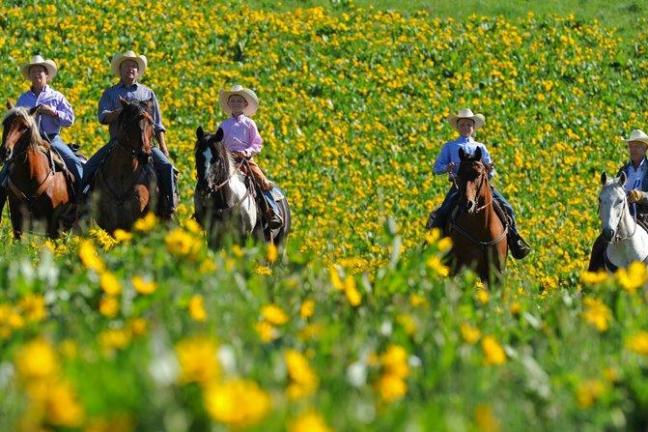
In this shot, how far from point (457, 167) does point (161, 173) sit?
3.37 m

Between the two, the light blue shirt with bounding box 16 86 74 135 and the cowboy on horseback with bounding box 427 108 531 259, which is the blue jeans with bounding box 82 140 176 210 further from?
the cowboy on horseback with bounding box 427 108 531 259

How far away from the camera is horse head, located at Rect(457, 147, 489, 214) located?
1377cm

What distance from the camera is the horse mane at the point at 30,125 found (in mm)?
13922

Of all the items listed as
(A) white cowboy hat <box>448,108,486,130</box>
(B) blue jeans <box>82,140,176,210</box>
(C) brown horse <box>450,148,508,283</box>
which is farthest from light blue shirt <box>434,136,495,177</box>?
(B) blue jeans <box>82,140,176,210</box>

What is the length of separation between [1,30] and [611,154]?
41.4ft

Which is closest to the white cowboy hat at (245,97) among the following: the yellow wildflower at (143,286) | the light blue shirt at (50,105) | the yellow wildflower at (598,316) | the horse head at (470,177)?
the light blue shirt at (50,105)

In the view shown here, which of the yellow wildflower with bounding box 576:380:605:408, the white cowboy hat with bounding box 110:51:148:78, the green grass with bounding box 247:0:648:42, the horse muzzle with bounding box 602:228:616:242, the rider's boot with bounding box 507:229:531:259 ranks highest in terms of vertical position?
the yellow wildflower with bounding box 576:380:605:408

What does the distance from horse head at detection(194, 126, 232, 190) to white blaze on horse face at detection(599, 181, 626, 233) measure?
12.8ft

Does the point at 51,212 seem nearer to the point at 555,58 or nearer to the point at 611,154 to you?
the point at 611,154

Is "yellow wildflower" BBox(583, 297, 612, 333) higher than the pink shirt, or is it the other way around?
"yellow wildflower" BBox(583, 297, 612, 333)

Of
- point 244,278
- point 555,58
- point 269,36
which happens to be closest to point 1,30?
point 269,36

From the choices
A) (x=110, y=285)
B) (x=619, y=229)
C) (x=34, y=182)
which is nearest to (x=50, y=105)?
(x=34, y=182)

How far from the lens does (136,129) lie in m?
13.4

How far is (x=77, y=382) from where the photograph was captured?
13.0 ft
